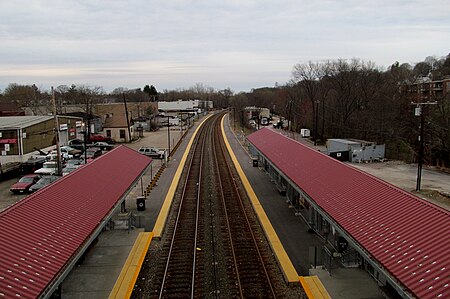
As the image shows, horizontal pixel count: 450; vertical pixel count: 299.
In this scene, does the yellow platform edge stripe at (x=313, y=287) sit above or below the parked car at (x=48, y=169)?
below

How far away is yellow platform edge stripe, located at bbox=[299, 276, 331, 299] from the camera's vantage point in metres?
12.2

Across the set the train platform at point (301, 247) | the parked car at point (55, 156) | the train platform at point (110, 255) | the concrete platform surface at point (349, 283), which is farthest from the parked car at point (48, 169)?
the concrete platform surface at point (349, 283)

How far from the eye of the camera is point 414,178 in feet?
106

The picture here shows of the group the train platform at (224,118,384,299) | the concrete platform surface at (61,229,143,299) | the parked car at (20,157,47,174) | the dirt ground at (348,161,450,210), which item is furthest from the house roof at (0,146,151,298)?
the dirt ground at (348,161,450,210)

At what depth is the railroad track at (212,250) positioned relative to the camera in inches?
523

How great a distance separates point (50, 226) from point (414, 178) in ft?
95.7

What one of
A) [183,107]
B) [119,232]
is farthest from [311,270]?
[183,107]

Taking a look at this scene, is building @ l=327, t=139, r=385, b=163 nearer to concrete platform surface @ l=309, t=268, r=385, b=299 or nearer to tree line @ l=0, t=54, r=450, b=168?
tree line @ l=0, t=54, r=450, b=168

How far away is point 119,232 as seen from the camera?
1847cm

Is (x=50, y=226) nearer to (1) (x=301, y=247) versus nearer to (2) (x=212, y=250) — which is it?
(2) (x=212, y=250)

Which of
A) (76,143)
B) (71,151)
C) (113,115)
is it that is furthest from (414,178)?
(113,115)

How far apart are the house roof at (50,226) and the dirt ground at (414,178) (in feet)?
63.7

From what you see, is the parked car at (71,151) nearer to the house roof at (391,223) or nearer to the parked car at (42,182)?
the parked car at (42,182)

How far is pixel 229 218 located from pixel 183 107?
395 feet
